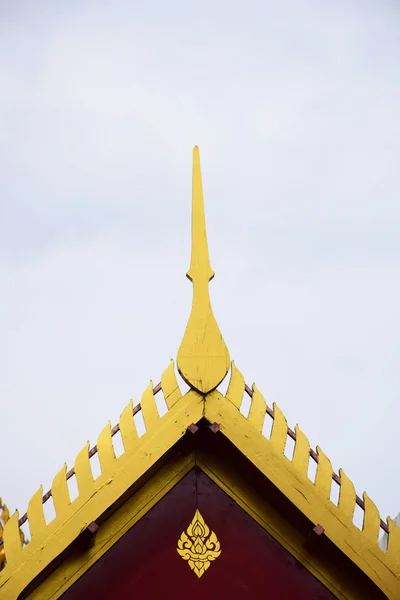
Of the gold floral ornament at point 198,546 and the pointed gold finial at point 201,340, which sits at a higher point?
the pointed gold finial at point 201,340

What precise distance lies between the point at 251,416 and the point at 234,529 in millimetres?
946

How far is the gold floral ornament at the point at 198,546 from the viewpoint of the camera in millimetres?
5605

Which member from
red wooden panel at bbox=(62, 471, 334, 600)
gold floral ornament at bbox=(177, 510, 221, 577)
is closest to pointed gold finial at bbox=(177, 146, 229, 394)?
red wooden panel at bbox=(62, 471, 334, 600)

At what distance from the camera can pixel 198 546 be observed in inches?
222

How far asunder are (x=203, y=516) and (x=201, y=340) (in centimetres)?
146

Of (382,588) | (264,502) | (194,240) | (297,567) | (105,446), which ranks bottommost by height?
(382,588)

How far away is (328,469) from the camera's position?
569cm

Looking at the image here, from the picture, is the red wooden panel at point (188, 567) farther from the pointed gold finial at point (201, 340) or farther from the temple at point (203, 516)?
the pointed gold finial at point (201, 340)

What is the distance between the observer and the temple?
550 centimetres

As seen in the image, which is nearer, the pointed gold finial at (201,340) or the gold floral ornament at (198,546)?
the gold floral ornament at (198,546)

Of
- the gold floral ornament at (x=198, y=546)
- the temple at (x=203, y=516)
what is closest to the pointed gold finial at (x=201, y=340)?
the temple at (x=203, y=516)

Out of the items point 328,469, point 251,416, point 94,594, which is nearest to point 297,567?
point 328,469

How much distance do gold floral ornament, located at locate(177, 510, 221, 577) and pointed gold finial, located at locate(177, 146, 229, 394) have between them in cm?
113

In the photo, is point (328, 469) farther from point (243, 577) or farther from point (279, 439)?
point (243, 577)
